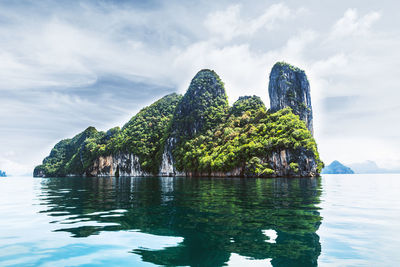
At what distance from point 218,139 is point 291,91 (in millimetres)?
43767

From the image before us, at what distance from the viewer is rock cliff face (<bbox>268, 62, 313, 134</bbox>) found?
10975 centimetres

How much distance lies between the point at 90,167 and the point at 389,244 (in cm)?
19194

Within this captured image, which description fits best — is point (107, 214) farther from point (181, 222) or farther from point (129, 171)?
point (129, 171)

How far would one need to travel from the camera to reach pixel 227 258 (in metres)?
5.49

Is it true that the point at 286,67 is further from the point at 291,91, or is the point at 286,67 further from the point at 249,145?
the point at 249,145

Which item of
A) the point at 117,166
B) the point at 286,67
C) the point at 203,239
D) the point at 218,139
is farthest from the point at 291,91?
the point at 117,166

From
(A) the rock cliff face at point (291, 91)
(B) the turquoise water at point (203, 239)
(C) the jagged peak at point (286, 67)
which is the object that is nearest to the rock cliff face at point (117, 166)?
(A) the rock cliff face at point (291, 91)

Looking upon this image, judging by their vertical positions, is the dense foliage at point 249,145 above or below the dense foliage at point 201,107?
below

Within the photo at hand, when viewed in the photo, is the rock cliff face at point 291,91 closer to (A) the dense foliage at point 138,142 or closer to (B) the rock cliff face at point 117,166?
(A) the dense foliage at point 138,142

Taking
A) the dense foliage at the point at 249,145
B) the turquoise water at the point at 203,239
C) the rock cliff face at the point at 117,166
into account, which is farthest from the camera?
the rock cliff face at the point at 117,166

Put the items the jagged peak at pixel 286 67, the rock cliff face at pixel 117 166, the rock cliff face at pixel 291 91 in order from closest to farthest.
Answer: the rock cliff face at pixel 291 91, the jagged peak at pixel 286 67, the rock cliff face at pixel 117 166

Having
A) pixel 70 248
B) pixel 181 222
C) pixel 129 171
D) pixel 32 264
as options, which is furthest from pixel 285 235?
pixel 129 171

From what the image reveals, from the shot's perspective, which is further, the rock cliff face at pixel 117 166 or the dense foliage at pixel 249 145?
the rock cliff face at pixel 117 166

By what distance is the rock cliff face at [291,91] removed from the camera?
10975 centimetres
